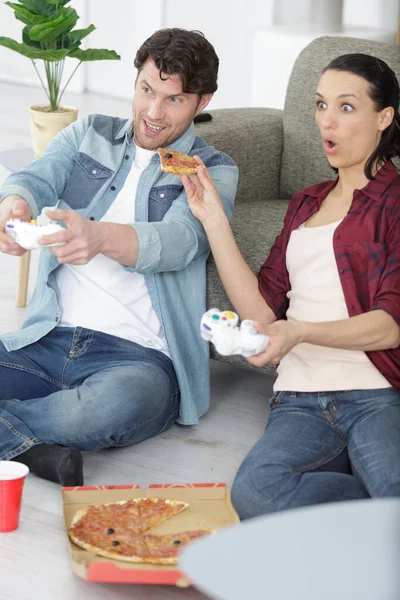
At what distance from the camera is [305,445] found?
204 centimetres

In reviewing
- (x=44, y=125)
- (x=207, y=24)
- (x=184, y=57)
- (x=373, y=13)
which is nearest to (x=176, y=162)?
(x=184, y=57)

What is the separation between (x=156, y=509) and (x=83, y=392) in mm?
370

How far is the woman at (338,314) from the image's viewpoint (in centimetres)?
198

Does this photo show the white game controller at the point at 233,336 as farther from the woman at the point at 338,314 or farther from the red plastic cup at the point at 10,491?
the red plastic cup at the point at 10,491

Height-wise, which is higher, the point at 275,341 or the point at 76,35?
the point at 76,35

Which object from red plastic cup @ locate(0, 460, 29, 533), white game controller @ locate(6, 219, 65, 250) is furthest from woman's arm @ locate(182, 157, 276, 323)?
red plastic cup @ locate(0, 460, 29, 533)

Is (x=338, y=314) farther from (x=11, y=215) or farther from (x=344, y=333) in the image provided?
(x=11, y=215)

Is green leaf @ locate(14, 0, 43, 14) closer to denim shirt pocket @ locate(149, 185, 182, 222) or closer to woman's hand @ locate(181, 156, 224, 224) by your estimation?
denim shirt pocket @ locate(149, 185, 182, 222)

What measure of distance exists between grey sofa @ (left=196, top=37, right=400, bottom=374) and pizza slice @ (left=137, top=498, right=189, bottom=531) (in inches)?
39.4

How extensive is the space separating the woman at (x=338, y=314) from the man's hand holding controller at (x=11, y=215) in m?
0.42

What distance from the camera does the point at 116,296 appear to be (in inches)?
95.1

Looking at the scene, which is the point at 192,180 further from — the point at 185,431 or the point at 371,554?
the point at 371,554

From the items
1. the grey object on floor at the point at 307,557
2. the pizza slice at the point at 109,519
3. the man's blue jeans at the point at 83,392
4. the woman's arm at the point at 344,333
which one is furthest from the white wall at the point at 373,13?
the grey object on floor at the point at 307,557

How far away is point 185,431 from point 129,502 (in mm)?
530
